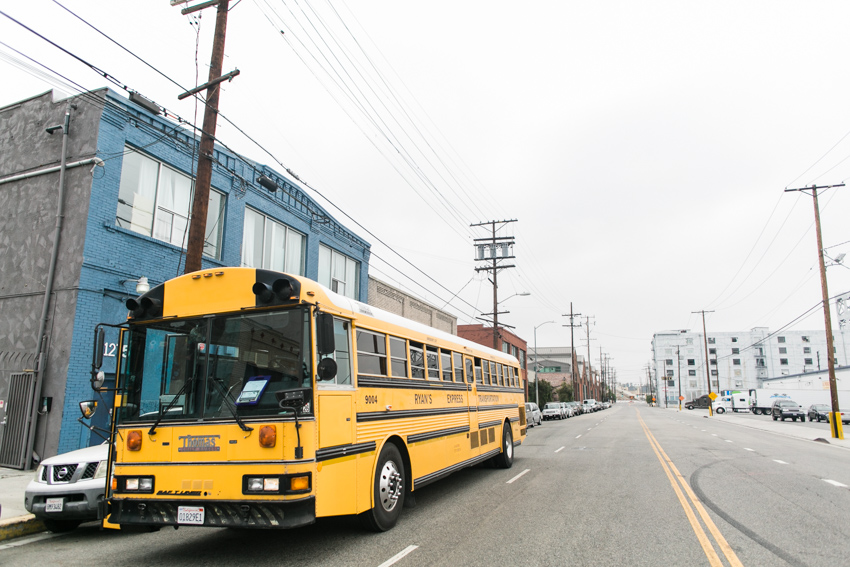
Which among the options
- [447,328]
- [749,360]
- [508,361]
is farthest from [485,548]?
[749,360]

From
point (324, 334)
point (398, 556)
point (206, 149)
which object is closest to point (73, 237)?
point (206, 149)

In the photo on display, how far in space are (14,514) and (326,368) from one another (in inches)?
221

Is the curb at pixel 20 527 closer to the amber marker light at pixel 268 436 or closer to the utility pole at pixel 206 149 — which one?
the utility pole at pixel 206 149

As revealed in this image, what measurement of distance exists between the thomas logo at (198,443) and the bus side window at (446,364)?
477 cm

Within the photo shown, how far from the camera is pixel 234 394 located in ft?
18.4

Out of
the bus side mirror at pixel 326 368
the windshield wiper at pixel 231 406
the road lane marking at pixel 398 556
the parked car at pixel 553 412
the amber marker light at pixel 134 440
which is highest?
the bus side mirror at pixel 326 368

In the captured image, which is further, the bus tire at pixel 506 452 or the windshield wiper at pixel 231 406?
the bus tire at pixel 506 452

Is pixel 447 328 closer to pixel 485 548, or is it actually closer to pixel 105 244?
pixel 105 244

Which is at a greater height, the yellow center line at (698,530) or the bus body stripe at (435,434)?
the bus body stripe at (435,434)

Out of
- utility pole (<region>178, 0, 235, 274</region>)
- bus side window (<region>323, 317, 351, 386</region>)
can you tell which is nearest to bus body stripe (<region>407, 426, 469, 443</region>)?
bus side window (<region>323, 317, 351, 386</region>)

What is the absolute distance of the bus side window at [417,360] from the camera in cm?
838

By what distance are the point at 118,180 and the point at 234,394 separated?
31.8 ft

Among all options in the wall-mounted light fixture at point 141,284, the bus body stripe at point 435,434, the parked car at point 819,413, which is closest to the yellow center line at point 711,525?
the bus body stripe at point 435,434

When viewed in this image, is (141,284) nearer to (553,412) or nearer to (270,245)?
(270,245)
